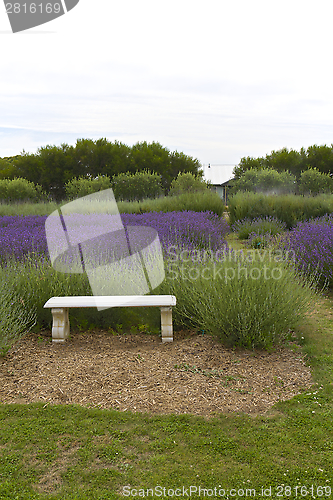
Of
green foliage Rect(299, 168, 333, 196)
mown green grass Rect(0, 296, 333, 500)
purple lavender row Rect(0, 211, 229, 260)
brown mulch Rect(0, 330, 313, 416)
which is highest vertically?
purple lavender row Rect(0, 211, 229, 260)

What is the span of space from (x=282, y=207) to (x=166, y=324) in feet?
30.8

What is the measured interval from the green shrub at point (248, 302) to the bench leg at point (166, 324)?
159 millimetres

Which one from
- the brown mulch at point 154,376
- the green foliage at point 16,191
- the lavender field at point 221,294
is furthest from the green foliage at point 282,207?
the green foliage at point 16,191

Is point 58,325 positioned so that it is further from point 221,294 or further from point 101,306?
point 221,294

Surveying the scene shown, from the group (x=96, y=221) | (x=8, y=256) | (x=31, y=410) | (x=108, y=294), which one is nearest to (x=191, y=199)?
(x=96, y=221)

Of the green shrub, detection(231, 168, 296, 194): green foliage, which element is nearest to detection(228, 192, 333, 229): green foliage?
detection(231, 168, 296, 194): green foliage

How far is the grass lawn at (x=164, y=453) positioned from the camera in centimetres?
220

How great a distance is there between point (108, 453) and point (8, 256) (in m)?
4.32

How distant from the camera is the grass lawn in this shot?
7.20 feet

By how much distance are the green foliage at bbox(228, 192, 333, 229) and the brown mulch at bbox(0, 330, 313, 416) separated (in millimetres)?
8988

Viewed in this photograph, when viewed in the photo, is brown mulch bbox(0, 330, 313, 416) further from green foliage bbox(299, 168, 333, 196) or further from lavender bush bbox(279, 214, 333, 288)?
green foliage bbox(299, 168, 333, 196)

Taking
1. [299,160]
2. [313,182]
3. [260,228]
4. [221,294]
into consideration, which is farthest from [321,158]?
[221,294]

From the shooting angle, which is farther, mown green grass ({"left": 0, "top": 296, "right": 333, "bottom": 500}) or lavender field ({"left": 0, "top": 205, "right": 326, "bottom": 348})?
lavender field ({"left": 0, "top": 205, "right": 326, "bottom": 348})

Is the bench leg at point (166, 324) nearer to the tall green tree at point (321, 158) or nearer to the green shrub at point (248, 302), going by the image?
the green shrub at point (248, 302)
